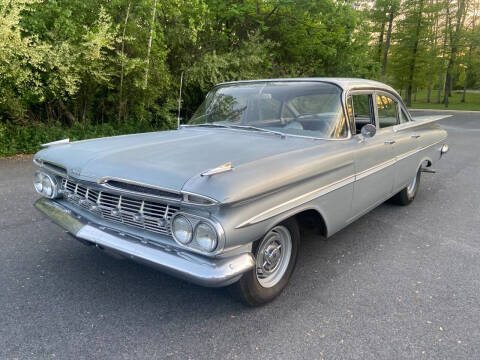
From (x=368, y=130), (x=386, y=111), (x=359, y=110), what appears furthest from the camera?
(x=386, y=111)

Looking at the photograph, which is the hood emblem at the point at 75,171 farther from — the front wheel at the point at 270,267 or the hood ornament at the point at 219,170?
the front wheel at the point at 270,267

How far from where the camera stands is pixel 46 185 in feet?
10.1

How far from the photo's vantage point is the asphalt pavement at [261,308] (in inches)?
89.6

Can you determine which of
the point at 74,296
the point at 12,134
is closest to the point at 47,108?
the point at 12,134

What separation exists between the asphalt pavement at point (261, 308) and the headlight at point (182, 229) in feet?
2.21

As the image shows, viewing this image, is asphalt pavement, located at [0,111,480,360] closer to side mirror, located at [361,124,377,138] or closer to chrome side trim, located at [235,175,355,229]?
chrome side trim, located at [235,175,355,229]

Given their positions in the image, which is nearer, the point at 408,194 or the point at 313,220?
the point at 313,220

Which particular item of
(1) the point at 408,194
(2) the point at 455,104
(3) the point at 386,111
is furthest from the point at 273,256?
(2) the point at 455,104

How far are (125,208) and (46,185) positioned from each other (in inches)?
42.5

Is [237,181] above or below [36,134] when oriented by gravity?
above

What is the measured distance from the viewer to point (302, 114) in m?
3.48

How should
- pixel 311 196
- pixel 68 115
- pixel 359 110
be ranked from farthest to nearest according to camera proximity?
pixel 68 115
pixel 359 110
pixel 311 196

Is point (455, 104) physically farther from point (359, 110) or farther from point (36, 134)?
point (359, 110)

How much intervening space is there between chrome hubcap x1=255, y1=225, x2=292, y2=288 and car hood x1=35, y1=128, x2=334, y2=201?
1.92ft
